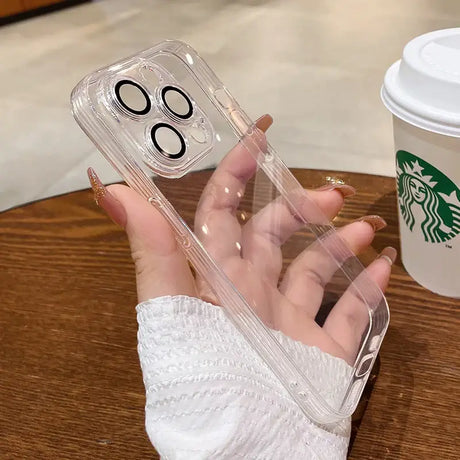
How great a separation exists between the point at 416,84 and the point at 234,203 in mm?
178

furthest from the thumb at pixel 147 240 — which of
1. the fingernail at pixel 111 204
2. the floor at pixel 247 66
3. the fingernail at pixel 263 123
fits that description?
the floor at pixel 247 66

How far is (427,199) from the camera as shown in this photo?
1.72 feet

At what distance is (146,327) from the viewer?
0.42 meters

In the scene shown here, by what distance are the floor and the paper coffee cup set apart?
704 millimetres

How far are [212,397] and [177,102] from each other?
0.79 ft

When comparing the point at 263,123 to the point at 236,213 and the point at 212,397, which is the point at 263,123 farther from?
the point at 212,397

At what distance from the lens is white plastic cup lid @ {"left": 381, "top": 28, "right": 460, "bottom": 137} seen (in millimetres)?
455

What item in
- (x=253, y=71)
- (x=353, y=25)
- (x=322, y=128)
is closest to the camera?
(x=322, y=128)

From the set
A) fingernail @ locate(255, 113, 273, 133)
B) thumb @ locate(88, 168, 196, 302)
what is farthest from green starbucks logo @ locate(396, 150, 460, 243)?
A: thumb @ locate(88, 168, 196, 302)

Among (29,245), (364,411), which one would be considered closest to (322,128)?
(29,245)

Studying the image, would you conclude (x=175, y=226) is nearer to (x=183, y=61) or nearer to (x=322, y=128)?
(x=183, y=61)

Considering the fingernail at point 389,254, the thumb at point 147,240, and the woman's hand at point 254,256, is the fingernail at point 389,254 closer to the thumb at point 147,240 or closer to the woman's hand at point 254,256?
the woman's hand at point 254,256

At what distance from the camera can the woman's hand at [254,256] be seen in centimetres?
42

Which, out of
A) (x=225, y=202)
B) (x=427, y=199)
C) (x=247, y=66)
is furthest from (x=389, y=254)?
(x=247, y=66)
